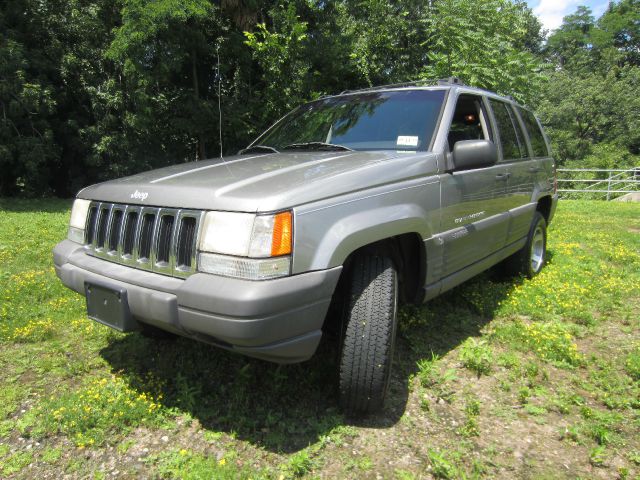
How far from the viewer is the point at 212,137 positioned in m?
14.0

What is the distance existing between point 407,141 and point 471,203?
2.20ft

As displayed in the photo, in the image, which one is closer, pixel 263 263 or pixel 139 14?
pixel 263 263

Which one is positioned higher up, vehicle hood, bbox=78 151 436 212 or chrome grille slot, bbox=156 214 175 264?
vehicle hood, bbox=78 151 436 212

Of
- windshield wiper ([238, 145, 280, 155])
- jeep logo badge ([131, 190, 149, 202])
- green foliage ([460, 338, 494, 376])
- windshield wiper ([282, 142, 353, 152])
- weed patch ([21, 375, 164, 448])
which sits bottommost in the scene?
weed patch ([21, 375, 164, 448])

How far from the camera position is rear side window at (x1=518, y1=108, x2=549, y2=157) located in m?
4.57

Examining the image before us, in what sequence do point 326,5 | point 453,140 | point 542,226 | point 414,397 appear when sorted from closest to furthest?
point 414,397 < point 453,140 < point 542,226 < point 326,5

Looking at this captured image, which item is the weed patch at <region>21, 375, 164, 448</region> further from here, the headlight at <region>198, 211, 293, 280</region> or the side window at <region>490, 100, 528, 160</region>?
the side window at <region>490, 100, 528, 160</region>

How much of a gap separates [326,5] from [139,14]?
5.67 m

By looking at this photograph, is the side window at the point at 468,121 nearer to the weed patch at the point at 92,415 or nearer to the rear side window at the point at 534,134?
the rear side window at the point at 534,134

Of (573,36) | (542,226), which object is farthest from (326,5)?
(573,36)

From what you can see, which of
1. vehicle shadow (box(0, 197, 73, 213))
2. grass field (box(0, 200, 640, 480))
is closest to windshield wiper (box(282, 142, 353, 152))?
grass field (box(0, 200, 640, 480))

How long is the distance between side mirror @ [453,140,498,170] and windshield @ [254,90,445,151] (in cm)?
20

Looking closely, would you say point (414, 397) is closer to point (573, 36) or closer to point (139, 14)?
point (139, 14)

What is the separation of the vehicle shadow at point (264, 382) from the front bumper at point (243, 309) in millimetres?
528
